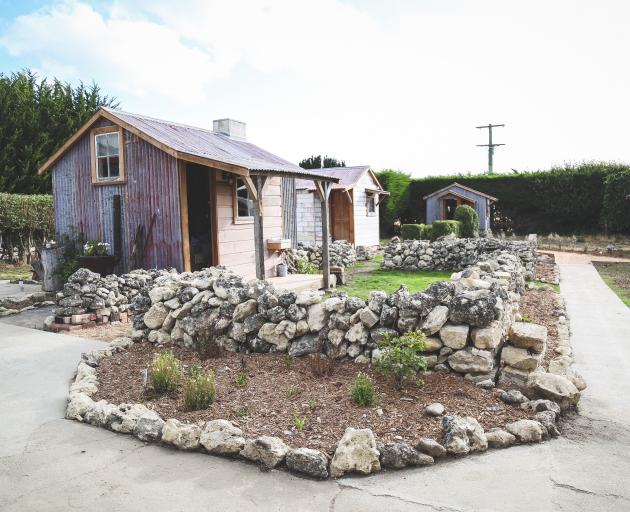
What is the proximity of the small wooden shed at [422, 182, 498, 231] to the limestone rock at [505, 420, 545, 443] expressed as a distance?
24.1 m

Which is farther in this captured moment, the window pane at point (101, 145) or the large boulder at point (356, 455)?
the window pane at point (101, 145)

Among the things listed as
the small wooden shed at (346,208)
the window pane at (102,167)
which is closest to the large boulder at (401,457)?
the window pane at (102,167)

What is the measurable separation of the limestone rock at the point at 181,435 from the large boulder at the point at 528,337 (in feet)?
10.9

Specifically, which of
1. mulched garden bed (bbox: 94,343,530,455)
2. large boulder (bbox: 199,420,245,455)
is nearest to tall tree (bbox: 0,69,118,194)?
mulched garden bed (bbox: 94,343,530,455)

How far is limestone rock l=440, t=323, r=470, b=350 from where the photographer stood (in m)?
5.27

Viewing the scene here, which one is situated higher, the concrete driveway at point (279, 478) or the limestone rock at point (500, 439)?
the limestone rock at point (500, 439)

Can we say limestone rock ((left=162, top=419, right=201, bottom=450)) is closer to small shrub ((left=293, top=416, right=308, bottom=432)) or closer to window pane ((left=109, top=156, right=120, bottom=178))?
small shrub ((left=293, top=416, right=308, bottom=432))

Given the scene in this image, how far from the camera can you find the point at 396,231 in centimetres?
3178

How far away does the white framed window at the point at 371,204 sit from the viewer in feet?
86.1

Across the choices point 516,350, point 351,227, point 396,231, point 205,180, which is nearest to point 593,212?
point 396,231

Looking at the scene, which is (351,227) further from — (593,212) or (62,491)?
(62,491)

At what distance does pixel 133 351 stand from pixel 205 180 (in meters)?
8.49

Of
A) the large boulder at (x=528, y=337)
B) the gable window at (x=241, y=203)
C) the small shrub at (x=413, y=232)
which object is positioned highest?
the gable window at (x=241, y=203)

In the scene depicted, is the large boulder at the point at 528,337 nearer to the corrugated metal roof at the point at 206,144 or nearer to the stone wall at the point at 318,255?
the corrugated metal roof at the point at 206,144
